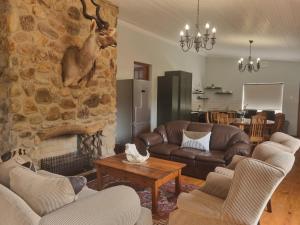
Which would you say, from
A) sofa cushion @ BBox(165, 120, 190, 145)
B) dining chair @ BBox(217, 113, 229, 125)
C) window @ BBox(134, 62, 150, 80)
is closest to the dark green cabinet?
window @ BBox(134, 62, 150, 80)

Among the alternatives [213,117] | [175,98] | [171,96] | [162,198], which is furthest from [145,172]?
[213,117]

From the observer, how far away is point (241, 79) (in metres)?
9.22

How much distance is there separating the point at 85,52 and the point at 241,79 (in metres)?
6.87

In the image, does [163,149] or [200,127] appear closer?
[163,149]

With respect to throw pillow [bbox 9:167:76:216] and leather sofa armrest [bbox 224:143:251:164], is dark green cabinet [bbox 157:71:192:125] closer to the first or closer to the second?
leather sofa armrest [bbox 224:143:251:164]

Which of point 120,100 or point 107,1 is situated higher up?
point 107,1

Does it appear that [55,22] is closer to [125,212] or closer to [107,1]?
[107,1]

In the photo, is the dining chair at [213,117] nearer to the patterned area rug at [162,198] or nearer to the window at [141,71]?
the window at [141,71]

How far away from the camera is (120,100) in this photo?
5355 millimetres

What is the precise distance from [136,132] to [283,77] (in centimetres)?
602

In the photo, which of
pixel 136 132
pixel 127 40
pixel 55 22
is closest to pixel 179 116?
pixel 136 132

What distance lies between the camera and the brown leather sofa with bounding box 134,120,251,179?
4008mm

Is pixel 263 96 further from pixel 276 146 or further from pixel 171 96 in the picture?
pixel 276 146

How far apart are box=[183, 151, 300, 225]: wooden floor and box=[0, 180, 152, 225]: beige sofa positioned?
184 cm
